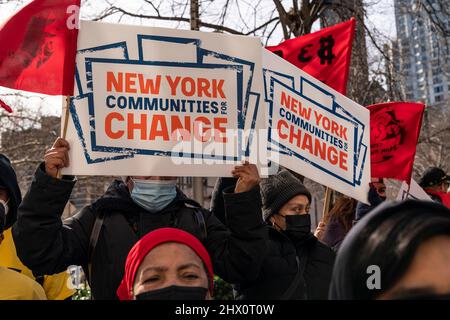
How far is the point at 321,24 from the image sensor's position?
11.1m

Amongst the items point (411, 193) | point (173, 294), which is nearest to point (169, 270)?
point (173, 294)

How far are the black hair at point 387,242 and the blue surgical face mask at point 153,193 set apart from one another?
1.71 metres

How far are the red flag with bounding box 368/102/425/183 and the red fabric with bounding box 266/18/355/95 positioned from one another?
41 centimetres

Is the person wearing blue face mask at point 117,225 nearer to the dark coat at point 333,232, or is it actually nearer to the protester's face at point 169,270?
the protester's face at point 169,270

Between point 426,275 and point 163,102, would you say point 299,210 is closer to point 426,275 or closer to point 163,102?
point 163,102

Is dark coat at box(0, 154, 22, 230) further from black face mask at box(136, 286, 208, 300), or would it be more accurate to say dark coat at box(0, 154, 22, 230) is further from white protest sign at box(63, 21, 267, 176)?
black face mask at box(136, 286, 208, 300)

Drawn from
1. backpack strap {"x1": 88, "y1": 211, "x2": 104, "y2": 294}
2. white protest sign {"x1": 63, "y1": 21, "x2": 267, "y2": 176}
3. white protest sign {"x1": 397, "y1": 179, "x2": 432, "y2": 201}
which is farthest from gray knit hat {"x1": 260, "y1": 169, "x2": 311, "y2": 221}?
white protest sign {"x1": 397, "y1": 179, "x2": 432, "y2": 201}

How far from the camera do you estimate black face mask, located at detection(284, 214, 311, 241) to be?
350cm

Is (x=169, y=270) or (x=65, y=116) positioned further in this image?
(x=65, y=116)

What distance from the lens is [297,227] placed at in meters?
3.52

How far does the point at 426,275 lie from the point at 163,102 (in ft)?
6.59

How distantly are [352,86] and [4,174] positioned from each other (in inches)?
363

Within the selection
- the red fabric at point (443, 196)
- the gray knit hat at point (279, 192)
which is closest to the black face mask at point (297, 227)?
the gray knit hat at point (279, 192)
